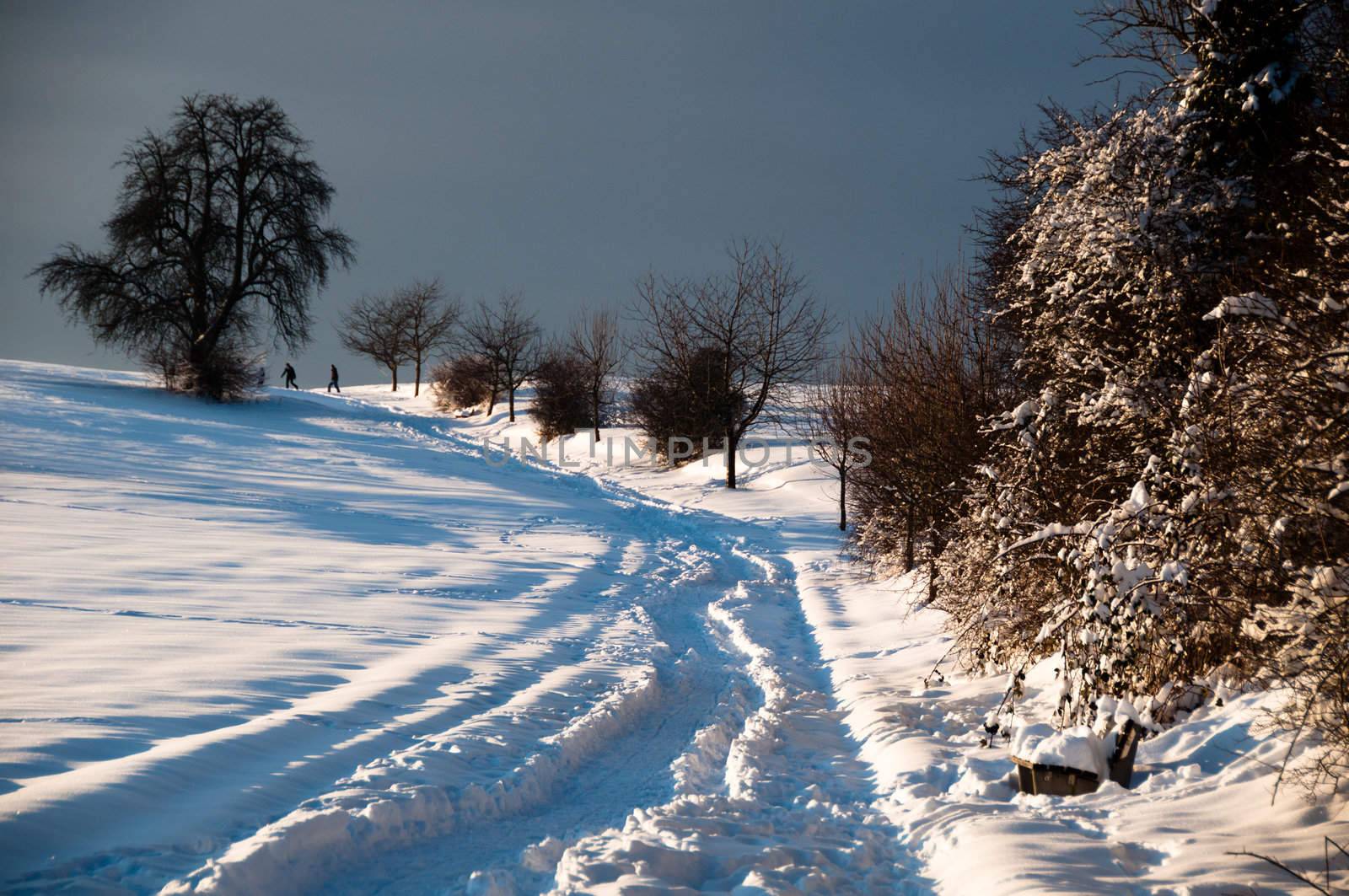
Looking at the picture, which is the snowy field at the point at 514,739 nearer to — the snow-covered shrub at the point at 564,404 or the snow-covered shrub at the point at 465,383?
the snow-covered shrub at the point at 564,404

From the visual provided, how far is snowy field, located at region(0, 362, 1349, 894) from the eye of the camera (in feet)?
12.5

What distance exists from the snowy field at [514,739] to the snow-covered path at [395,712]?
25 millimetres

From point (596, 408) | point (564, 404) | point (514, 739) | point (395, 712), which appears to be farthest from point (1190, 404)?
point (564, 404)

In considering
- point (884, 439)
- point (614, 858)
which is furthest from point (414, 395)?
point (614, 858)

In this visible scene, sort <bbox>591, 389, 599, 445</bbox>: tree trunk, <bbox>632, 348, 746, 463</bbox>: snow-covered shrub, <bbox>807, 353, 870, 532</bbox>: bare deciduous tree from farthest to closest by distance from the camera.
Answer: <bbox>591, 389, 599, 445</bbox>: tree trunk < <bbox>632, 348, 746, 463</bbox>: snow-covered shrub < <bbox>807, 353, 870, 532</bbox>: bare deciduous tree

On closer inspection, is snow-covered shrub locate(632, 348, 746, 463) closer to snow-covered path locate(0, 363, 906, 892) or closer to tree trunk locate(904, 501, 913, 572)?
snow-covered path locate(0, 363, 906, 892)

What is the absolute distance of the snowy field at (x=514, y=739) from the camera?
381cm

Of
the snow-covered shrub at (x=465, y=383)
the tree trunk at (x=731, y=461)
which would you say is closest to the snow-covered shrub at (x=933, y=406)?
the tree trunk at (x=731, y=461)

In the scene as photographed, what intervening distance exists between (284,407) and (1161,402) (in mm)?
31964

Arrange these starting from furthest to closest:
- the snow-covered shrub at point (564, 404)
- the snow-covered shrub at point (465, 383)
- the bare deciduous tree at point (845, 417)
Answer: the snow-covered shrub at point (465, 383), the snow-covered shrub at point (564, 404), the bare deciduous tree at point (845, 417)

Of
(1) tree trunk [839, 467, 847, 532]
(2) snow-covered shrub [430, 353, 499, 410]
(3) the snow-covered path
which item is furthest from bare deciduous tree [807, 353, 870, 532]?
(2) snow-covered shrub [430, 353, 499, 410]

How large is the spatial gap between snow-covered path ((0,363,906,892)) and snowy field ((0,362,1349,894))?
3 centimetres

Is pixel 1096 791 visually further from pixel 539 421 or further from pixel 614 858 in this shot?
pixel 539 421

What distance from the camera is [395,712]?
5957mm
